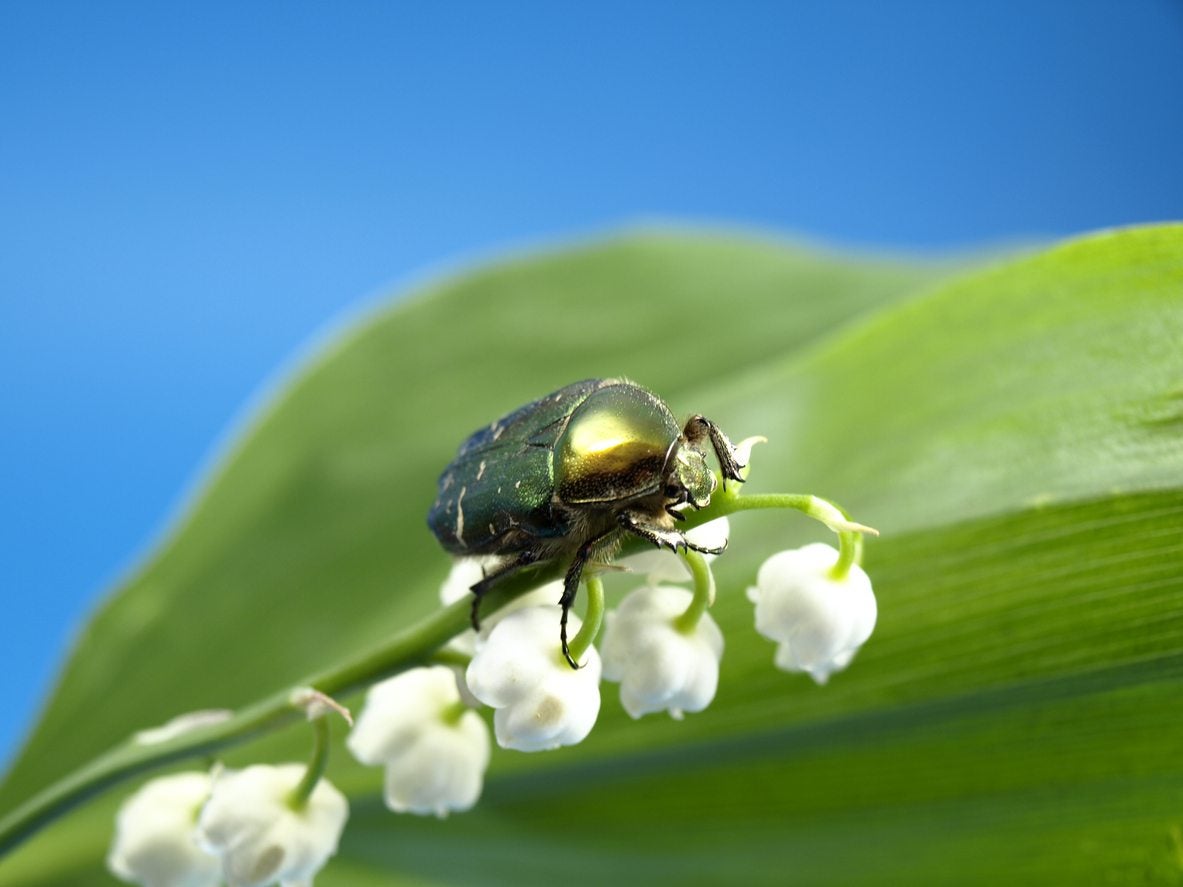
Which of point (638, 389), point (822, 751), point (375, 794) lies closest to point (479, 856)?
point (375, 794)

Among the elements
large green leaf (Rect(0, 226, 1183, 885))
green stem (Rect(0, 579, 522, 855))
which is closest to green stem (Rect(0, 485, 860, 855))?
green stem (Rect(0, 579, 522, 855))

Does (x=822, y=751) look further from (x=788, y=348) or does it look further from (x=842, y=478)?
(x=788, y=348)

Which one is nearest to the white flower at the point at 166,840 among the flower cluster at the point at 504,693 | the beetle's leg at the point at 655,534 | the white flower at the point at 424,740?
the flower cluster at the point at 504,693

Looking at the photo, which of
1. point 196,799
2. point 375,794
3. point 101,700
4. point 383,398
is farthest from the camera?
point 383,398

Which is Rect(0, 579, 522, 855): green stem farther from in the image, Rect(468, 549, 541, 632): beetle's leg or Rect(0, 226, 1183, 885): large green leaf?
Rect(0, 226, 1183, 885): large green leaf

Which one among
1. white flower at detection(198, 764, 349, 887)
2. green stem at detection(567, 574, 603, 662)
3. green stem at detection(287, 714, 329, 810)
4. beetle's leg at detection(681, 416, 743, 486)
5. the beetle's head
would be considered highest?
beetle's leg at detection(681, 416, 743, 486)

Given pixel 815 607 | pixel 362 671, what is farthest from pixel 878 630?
pixel 362 671

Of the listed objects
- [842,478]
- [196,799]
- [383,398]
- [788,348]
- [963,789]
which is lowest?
[196,799]
